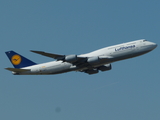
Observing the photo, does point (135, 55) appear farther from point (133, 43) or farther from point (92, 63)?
point (92, 63)

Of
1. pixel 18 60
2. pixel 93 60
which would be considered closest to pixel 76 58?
pixel 93 60

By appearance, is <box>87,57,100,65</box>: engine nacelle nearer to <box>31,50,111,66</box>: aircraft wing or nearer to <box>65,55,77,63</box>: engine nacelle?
<box>31,50,111,66</box>: aircraft wing

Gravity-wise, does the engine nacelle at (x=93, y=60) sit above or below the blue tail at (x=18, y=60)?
below

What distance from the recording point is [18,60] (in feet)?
233

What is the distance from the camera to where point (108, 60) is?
6072 centimetres

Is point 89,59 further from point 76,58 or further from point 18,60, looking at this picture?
point 18,60

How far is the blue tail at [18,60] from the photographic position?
69469 mm

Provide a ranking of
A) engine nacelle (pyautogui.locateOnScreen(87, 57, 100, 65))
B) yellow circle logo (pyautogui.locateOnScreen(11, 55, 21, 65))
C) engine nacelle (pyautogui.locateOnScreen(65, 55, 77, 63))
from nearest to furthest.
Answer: engine nacelle (pyautogui.locateOnScreen(65, 55, 77, 63)), engine nacelle (pyautogui.locateOnScreen(87, 57, 100, 65)), yellow circle logo (pyautogui.locateOnScreen(11, 55, 21, 65))

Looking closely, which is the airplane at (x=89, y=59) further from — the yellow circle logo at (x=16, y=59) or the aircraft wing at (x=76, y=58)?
the yellow circle logo at (x=16, y=59)

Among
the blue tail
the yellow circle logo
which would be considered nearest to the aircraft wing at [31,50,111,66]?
the blue tail

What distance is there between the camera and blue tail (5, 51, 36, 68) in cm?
6947

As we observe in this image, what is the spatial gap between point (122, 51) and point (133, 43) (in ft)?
10.2

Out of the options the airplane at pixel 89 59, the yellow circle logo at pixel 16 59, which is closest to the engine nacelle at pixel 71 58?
the airplane at pixel 89 59

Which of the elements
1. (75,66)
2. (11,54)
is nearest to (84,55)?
(75,66)
